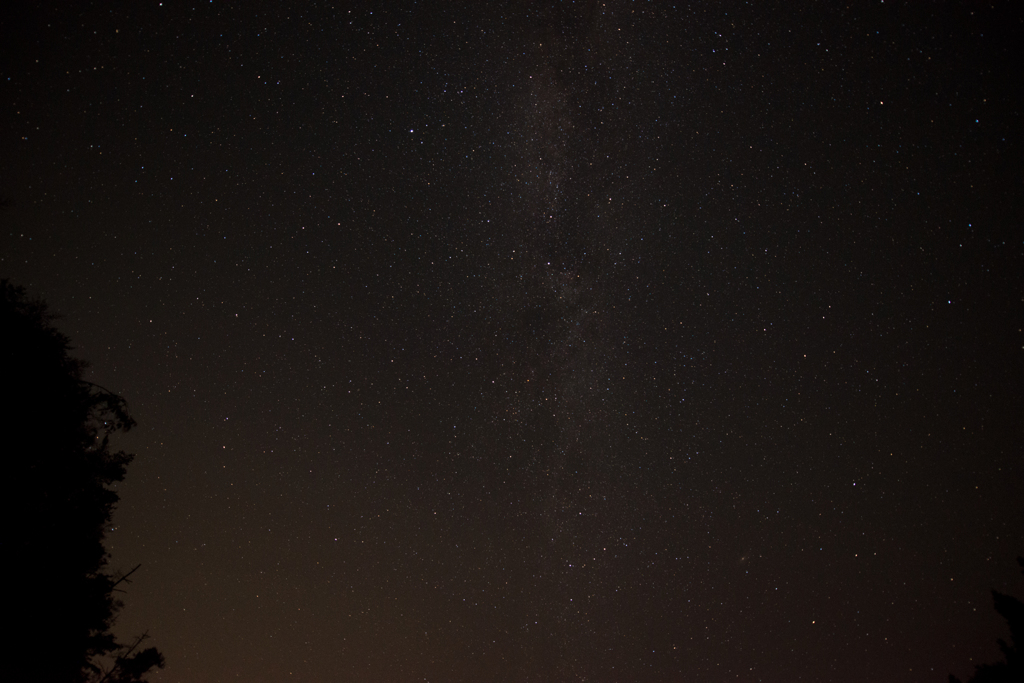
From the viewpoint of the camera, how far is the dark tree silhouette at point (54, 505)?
4742 millimetres

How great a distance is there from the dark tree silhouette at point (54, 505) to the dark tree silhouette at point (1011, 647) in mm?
14446

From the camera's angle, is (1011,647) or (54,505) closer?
(54,505)

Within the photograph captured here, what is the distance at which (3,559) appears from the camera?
4.58m

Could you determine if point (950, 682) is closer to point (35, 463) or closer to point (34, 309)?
point (35, 463)

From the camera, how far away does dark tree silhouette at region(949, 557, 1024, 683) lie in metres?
10.1

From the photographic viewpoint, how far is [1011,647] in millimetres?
10477

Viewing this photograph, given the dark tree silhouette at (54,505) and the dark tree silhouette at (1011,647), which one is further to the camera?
the dark tree silhouette at (1011,647)

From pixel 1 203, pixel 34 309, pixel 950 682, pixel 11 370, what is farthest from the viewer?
pixel 950 682

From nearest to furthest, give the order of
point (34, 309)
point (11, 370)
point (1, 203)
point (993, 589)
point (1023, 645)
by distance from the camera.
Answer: point (1, 203) → point (11, 370) → point (34, 309) → point (1023, 645) → point (993, 589)

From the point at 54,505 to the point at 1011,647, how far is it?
16.0 m

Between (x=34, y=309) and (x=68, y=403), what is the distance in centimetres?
100

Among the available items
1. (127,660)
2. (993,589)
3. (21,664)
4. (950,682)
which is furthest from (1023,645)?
(21,664)

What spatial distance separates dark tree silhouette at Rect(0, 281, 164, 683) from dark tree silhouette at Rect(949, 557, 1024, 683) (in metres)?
14.4

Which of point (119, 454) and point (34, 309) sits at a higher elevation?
point (34, 309)
